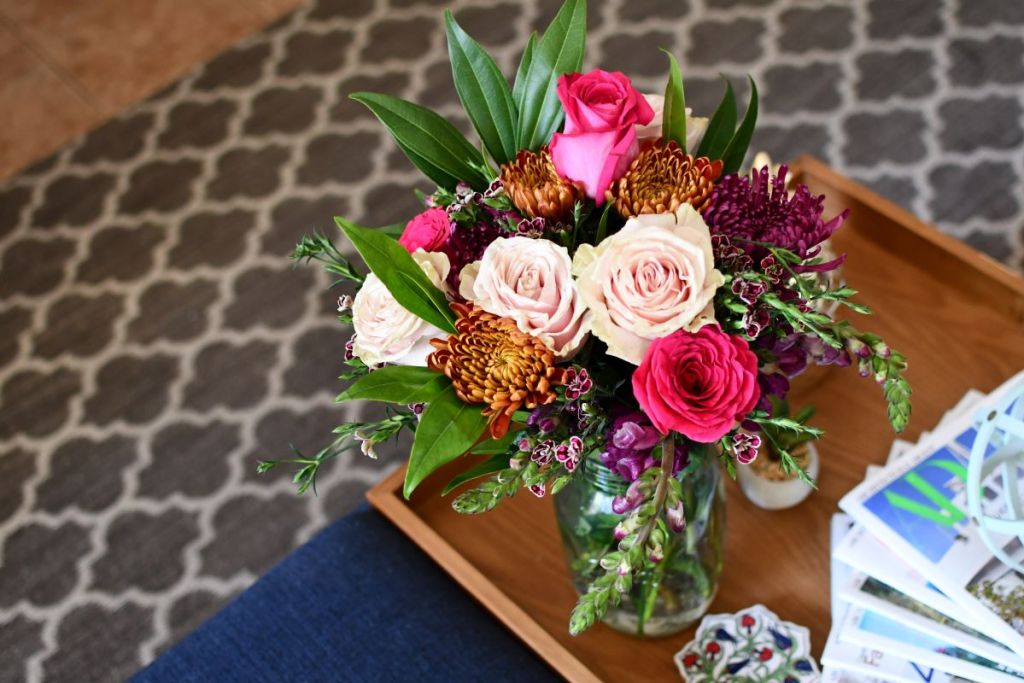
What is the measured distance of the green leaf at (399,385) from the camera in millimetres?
682

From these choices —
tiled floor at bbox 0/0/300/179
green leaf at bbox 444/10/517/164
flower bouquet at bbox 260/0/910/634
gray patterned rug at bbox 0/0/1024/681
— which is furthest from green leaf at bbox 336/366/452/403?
tiled floor at bbox 0/0/300/179

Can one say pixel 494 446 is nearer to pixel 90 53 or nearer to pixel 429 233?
pixel 429 233

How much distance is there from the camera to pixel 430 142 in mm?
812

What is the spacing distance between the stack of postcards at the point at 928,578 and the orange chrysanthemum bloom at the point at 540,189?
420mm

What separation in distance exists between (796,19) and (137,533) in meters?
1.62

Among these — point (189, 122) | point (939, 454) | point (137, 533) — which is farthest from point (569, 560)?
point (189, 122)

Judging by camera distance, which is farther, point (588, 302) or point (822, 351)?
point (822, 351)

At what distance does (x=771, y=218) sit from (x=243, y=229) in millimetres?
1494

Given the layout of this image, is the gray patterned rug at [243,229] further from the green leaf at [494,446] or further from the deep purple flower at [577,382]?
the deep purple flower at [577,382]

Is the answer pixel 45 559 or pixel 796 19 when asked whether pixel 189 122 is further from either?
pixel 796 19

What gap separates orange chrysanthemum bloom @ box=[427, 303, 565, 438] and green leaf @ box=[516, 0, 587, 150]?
196 mm

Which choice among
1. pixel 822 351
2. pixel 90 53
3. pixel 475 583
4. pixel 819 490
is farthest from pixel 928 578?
pixel 90 53

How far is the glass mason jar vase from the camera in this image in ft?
2.98

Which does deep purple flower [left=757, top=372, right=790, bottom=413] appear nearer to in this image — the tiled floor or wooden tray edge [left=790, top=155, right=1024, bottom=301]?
wooden tray edge [left=790, top=155, right=1024, bottom=301]
